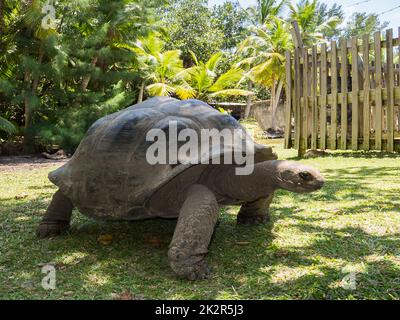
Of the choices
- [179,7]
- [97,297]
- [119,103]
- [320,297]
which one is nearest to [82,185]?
[97,297]

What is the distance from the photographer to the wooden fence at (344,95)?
7473mm

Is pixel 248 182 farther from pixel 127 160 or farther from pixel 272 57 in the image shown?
pixel 272 57

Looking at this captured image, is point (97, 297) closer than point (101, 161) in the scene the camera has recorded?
Yes

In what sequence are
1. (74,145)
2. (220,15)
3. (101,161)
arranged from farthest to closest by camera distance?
(220,15) < (74,145) < (101,161)

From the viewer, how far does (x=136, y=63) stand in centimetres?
1483

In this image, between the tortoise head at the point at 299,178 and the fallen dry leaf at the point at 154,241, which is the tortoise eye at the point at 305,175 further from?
the fallen dry leaf at the point at 154,241

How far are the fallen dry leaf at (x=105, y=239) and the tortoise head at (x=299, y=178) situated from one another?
1441 millimetres

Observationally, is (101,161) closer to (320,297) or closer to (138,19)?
(320,297)

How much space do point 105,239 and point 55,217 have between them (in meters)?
0.49

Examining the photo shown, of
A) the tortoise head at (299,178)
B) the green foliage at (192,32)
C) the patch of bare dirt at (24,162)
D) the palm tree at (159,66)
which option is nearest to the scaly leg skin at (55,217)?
the tortoise head at (299,178)

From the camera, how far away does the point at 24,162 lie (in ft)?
33.4

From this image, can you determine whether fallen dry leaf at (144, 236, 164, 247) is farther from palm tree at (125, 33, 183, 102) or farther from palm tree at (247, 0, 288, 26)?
palm tree at (247, 0, 288, 26)

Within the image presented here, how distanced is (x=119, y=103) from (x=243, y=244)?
34.6 feet

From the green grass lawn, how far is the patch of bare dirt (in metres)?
4.92
